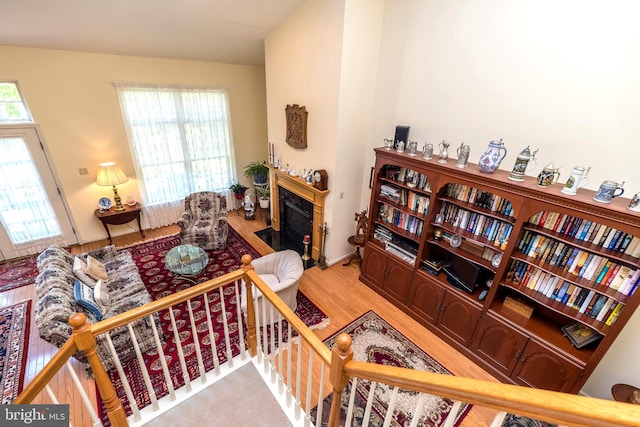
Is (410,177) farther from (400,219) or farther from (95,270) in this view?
(95,270)

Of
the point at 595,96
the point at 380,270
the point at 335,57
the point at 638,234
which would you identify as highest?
the point at 335,57

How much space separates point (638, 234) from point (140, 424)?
368 cm

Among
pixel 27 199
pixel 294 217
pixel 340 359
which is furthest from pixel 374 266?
pixel 27 199

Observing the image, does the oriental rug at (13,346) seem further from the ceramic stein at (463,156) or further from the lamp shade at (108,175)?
the ceramic stein at (463,156)

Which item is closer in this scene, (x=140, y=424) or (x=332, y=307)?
(x=140, y=424)

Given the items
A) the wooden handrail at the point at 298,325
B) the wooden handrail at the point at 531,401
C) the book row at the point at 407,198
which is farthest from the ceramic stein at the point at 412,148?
the wooden handrail at the point at 531,401

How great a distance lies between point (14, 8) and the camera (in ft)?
9.23

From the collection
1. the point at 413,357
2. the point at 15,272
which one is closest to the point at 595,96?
the point at 413,357

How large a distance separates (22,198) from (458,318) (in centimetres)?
651

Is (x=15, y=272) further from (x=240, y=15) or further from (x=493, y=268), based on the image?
(x=493, y=268)

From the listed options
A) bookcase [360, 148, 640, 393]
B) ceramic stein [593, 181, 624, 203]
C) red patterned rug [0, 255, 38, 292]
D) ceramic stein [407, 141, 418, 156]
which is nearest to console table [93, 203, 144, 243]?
red patterned rug [0, 255, 38, 292]

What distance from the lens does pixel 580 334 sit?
246 centimetres

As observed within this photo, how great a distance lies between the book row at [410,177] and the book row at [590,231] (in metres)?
1.13

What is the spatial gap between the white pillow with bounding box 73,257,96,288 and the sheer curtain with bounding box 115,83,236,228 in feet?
7.25
